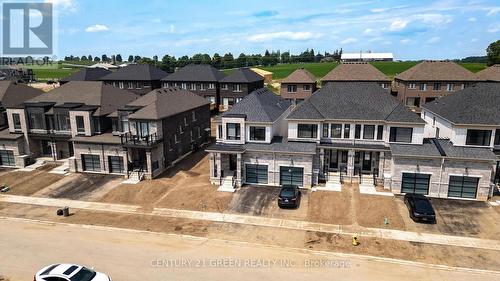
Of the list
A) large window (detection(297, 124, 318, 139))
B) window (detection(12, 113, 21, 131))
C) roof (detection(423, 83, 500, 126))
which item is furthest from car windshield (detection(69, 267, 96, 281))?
roof (detection(423, 83, 500, 126))

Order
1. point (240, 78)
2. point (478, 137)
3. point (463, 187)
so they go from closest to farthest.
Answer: point (463, 187)
point (478, 137)
point (240, 78)

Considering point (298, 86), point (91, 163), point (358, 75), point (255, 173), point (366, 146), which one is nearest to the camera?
point (366, 146)

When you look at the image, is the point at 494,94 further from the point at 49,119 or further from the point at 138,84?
the point at 138,84

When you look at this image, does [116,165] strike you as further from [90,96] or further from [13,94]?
[13,94]

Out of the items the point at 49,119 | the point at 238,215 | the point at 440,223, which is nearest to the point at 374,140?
the point at 440,223

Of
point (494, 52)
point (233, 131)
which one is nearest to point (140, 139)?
point (233, 131)

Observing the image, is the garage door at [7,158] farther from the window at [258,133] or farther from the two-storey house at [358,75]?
the two-storey house at [358,75]

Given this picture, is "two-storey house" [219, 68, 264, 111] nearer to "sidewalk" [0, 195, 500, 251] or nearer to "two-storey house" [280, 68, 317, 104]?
"two-storey house" [280, 68, 317, 104]
